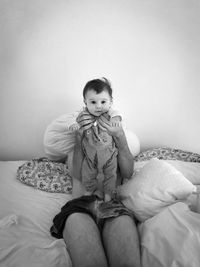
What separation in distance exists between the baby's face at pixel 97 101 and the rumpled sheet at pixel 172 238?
553 mm

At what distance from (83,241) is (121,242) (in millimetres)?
142

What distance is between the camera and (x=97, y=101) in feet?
4.42

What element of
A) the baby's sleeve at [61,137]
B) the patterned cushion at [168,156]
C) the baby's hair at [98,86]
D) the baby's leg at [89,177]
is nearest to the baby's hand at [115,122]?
the baby's hair at [98,86]

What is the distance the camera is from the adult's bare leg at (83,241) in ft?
3.24

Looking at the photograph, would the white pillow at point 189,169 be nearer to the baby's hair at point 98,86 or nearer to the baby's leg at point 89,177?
the baby's leg at point 89,177

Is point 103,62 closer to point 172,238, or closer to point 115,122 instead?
point 115,122

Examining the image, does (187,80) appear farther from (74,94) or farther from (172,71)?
(74,94)

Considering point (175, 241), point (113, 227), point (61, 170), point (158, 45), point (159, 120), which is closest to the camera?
point (175, 241)

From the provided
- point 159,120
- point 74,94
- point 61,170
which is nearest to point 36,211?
point 61,170

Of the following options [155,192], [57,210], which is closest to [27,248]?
[57,210]

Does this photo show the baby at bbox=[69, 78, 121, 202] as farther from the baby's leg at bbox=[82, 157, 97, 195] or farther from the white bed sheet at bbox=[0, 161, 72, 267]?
the white bed sheet at bbox=[0, 161, 72, 267]

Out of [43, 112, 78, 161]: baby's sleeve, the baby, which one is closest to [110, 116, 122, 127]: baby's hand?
the baby

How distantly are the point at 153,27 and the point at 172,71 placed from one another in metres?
0.31

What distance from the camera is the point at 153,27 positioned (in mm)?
1800
